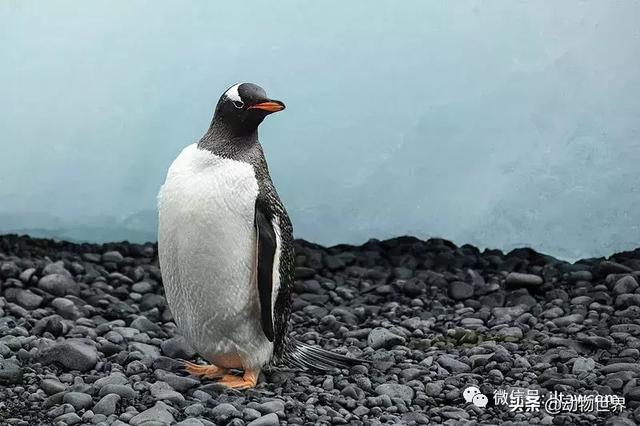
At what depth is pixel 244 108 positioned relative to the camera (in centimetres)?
402

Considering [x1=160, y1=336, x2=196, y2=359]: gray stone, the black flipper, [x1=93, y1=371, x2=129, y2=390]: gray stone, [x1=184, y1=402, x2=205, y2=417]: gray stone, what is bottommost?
[x1=184, y1=402, x2=205, y2=417]: gray stone

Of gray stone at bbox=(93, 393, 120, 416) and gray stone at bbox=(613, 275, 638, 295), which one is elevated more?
gray stone at bbox=(613, 275, 638, 295)

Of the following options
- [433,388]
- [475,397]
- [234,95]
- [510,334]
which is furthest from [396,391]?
[234,95]

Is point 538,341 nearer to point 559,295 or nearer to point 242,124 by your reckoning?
point 559,295

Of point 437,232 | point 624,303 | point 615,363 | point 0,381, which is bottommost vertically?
point 0,381

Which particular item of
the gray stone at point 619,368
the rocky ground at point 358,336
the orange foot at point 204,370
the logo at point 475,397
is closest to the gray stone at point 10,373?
the rocky ground at point 358,336

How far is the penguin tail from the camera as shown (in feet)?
14.5

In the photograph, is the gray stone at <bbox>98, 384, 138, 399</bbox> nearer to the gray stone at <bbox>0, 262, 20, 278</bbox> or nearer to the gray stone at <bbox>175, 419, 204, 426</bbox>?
the gray stone at <bbox>175, 419, 204, 426</bbox>

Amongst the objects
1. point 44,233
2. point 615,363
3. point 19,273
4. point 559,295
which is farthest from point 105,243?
point 615,363

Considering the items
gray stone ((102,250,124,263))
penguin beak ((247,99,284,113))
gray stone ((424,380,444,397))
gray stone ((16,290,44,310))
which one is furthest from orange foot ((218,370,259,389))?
gray stone ((102,250,124,263))

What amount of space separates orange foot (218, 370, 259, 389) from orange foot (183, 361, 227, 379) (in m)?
0.07

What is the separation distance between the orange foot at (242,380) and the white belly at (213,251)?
1.7 inches

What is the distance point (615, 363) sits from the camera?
4449mm

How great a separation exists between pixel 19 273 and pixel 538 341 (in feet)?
10.5
